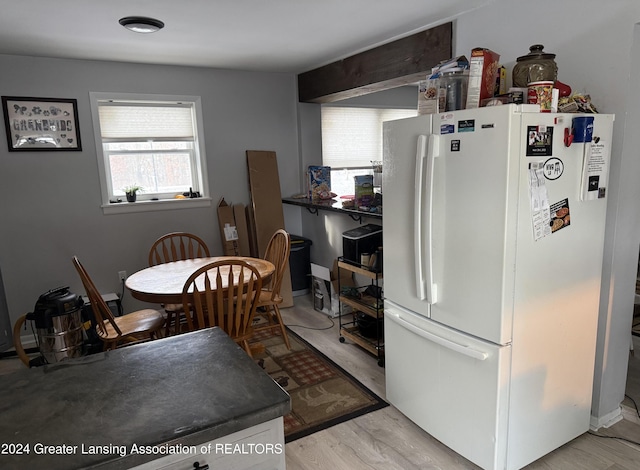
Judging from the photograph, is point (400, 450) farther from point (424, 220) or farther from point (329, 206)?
point (329, 206)

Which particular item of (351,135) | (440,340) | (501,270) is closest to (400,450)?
(440,340)

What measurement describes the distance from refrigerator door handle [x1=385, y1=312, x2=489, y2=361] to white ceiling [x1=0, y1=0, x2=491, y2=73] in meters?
1.79

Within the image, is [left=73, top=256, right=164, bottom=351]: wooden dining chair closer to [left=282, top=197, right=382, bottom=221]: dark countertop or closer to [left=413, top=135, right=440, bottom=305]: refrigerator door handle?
[left=282, top=197, right=382, bottom=221]: dark countertop

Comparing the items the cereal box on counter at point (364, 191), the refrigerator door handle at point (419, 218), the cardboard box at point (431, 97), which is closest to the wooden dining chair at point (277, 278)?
the cereal box on counter at point (364, 191)

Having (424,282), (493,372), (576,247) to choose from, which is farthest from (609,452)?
(424,282)

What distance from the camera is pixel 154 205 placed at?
3992mm

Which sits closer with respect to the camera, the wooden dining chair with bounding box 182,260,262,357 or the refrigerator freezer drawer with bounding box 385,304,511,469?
the refrigerator freezer drawer with bounding box 385,304,511,469

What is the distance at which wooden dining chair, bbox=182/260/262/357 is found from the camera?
2.47m

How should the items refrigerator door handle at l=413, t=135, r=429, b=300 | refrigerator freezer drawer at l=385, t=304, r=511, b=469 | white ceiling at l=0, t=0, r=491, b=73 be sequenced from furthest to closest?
white ceiling at l=0, t=0, r=491, b=73, refrigerator door handle at l=413, t=135, r=429, b=300, refrigerator freezer drawer at l=385, t=304, r=511, b=469

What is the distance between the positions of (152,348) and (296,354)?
2.01 metres

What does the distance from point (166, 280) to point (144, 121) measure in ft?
6.06

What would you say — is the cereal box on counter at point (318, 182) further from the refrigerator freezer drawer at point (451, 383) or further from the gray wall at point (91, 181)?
the refrigerator freezer drawer at point (451, 383)

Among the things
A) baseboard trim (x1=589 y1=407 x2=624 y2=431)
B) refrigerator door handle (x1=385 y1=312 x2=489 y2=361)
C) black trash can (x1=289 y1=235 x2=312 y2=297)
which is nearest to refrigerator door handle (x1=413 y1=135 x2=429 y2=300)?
refrigerator door handle (x1=385 y1=312 x2=489 y2=361)

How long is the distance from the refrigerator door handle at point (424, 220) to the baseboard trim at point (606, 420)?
1.14 meters
